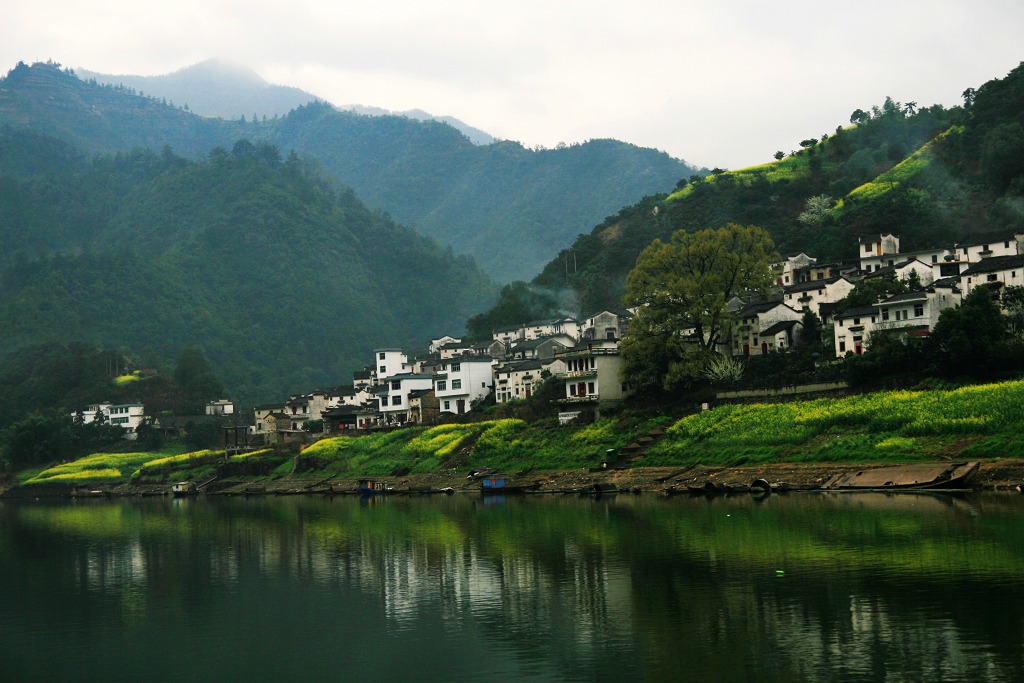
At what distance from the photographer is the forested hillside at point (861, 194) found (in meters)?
97.6

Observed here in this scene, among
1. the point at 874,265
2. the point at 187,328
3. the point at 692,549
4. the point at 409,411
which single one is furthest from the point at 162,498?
the point at 187,328

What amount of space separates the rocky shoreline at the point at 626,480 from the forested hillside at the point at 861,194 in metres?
44.4

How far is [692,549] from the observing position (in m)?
32.7

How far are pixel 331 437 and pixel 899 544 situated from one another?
65.9 metres

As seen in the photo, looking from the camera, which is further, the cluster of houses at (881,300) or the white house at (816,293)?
the white house at (816,293)

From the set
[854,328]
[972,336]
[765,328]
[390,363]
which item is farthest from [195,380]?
[972,336]

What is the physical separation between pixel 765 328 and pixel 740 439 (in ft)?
54.0

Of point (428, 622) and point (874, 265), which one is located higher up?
point (874, 265)

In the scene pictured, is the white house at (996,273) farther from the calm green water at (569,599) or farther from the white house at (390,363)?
the white house at (390,363)

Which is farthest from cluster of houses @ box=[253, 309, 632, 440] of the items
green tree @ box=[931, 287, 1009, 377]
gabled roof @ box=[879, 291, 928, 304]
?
green tree @ box=[931, 287, 1009, 377]

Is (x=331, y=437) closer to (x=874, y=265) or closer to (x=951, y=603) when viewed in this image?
(x=874, y=265)

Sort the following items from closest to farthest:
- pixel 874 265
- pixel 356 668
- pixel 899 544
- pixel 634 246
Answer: pixel 356 668, pixel 899 544, pixel 874 265, pixel 634 246

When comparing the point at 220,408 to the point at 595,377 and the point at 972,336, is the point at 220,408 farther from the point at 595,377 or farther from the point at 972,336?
the point at 972,336

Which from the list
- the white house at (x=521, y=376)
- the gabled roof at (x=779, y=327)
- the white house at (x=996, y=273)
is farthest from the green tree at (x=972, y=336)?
the white house at (x=521, y=376)
